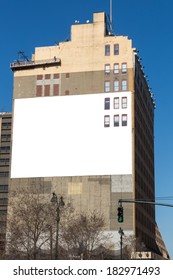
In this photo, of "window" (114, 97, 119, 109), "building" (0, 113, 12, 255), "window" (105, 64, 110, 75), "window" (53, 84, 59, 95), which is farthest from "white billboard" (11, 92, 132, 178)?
"building" (0, 113, 12, 255)

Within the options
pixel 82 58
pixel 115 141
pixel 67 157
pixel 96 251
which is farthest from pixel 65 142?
pixel 96 251

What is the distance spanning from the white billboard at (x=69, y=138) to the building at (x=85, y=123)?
27 centimetres

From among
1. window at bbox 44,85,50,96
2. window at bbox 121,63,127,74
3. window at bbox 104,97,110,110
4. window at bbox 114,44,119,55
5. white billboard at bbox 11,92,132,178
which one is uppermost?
window at bbox 114,44,119,55

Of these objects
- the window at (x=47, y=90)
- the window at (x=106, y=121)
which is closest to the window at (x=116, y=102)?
the window at (x=106, y=121)

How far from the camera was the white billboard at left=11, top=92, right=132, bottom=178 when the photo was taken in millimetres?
137000

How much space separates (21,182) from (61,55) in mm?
38103

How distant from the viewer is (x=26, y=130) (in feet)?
480

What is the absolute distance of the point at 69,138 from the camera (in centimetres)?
14212

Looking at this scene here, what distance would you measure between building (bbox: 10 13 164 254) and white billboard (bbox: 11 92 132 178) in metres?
0.27

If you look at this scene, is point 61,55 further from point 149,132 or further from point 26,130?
point 149,132

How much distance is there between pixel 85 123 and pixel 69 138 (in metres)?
6.04

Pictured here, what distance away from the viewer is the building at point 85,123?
440 ft

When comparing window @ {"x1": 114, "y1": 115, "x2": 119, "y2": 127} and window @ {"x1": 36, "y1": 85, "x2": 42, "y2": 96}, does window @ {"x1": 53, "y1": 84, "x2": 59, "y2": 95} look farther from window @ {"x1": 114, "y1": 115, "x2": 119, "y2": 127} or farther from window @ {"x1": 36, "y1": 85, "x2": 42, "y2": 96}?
window @ {"x1": 114, "y1": 115, "x2": 119, "y2": 127}

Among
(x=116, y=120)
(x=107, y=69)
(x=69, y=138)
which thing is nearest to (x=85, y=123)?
(x=69, y=138)
